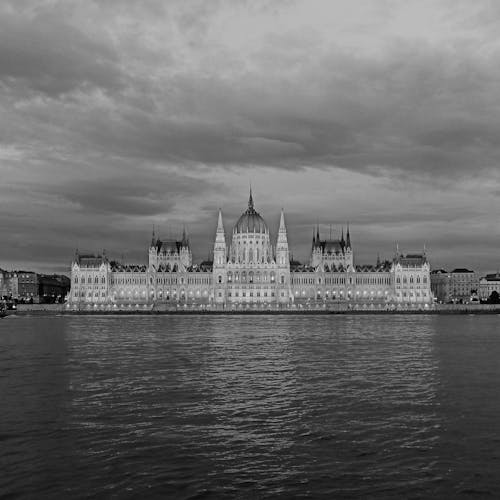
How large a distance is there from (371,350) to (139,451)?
1307 inches

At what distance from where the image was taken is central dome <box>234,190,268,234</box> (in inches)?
6880

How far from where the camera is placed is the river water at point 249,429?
15812 mm

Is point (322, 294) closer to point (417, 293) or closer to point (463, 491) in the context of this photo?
point (417, 293)

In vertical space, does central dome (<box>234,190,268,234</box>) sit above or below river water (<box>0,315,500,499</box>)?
above

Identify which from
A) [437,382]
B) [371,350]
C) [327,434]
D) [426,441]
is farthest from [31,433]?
[371,350]

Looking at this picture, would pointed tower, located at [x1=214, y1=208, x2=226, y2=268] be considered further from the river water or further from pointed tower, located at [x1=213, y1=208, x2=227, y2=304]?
the river water

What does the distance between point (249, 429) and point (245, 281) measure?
147m

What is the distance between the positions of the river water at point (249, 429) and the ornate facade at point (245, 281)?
125629mm

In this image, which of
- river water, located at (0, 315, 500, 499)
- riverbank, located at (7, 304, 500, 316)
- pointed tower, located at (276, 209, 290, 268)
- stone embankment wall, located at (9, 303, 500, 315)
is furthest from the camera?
pointed tower, located at (276, 209, 290, 268)

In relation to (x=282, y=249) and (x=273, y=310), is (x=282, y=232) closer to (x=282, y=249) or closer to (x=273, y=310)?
(x=282, y=249)

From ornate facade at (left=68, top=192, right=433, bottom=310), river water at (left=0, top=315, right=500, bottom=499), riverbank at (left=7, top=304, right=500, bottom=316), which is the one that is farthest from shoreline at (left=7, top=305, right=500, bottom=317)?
river water at (left=0, top=315, right=500, bottom=499)

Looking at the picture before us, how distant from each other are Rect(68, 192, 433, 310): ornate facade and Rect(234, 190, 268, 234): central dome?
268 mm

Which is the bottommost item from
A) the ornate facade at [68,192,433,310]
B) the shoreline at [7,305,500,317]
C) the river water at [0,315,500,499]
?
the river water at [0,315,500,499]

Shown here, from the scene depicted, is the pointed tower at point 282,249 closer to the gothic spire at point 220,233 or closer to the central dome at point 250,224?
the central dome at point 250,224
